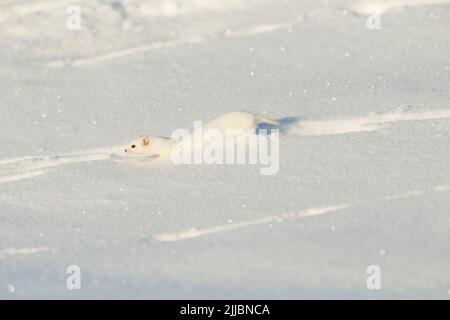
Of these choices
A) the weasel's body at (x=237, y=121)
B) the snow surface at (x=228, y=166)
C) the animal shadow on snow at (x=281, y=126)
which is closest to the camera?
the snow surface at (x=228, y=166)

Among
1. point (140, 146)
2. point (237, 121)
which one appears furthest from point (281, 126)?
point (140, 146)

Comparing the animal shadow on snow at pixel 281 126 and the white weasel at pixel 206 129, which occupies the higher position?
the animal shadow on snow at pixel 281 126

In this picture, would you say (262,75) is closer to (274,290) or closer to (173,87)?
(173,87)

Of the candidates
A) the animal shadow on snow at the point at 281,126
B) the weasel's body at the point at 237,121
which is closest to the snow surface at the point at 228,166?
the animal shadow on snow at the point at 281,126

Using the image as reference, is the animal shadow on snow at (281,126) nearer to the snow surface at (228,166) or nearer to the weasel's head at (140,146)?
the snow surface at (228,166)

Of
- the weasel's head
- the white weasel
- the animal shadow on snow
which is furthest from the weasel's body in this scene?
the weasel's head

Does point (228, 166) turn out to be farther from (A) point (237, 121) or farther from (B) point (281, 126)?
(B) point (281, 126)
